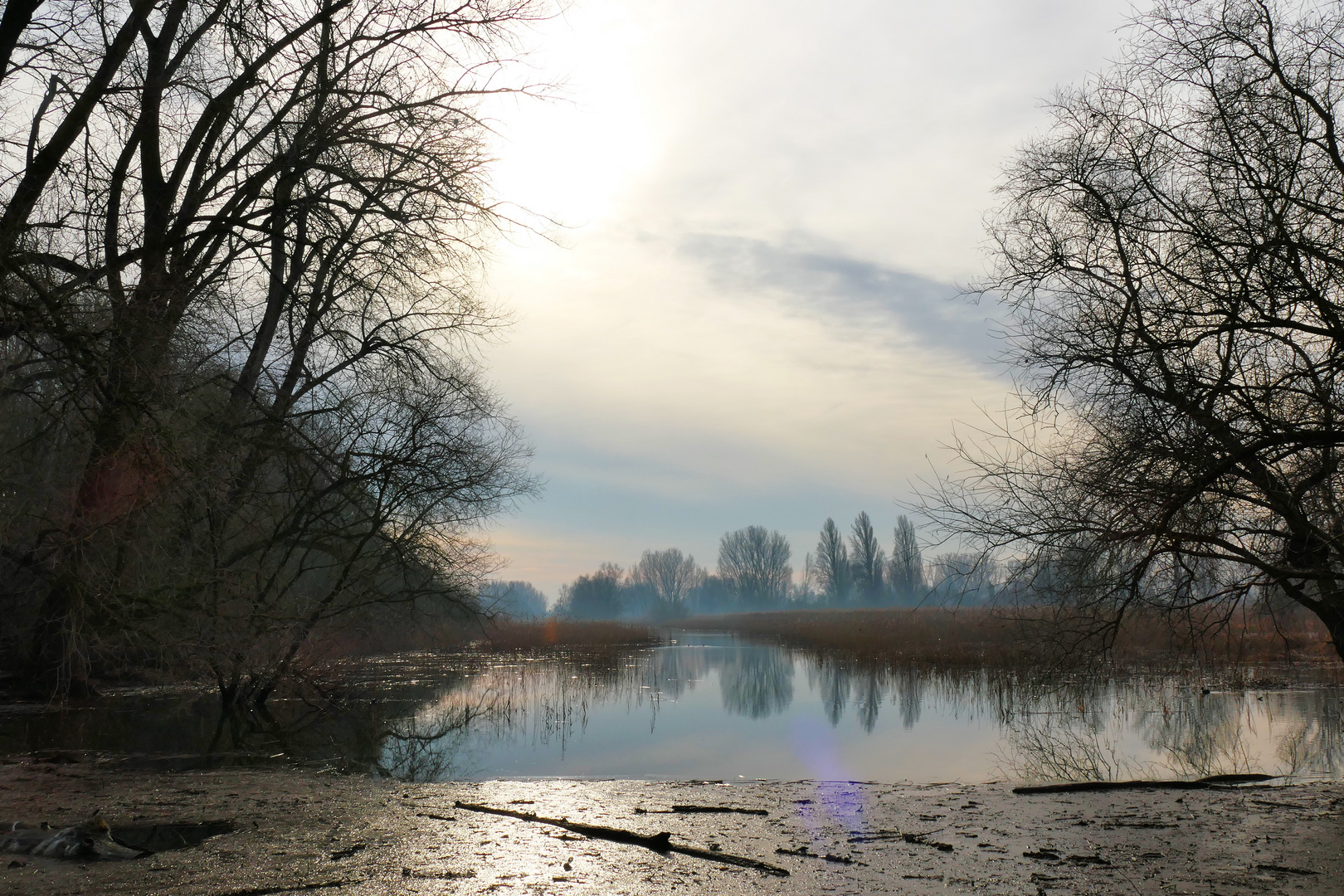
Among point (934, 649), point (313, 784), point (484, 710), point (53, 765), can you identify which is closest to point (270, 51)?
point (313, 784)

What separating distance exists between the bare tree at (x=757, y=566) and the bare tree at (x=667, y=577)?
7.45 metres

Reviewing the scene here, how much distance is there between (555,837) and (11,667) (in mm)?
13957

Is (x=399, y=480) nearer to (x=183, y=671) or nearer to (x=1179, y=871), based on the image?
(x=183, y=671)

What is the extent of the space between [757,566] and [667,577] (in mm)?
13631

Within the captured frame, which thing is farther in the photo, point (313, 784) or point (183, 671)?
point (183, 671)

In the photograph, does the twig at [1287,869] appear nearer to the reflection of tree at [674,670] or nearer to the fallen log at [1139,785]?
the fallen log at [1139,785]

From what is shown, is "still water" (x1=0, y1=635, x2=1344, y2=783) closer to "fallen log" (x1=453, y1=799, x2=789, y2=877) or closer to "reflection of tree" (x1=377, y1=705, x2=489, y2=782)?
"reflection of tree" (x1=377, y1=705, x2=489, y2=782)

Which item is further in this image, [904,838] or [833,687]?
[833,687]

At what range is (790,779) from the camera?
9.19 metres

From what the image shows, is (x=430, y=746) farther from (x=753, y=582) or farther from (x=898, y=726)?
(x=753, y=582)

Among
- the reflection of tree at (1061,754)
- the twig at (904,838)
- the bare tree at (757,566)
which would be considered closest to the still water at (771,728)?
the reflection of tree at (1061,754)

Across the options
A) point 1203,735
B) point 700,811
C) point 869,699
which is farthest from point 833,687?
point 700,811

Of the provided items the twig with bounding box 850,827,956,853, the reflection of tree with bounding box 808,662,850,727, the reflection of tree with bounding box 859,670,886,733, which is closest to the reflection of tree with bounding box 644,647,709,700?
the reflection of tree with bounding box 808,662,850,727

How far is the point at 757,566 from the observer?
108812 mm
